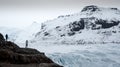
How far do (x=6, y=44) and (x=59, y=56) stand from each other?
225ft

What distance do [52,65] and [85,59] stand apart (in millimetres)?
74150

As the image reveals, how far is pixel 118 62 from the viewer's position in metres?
91.4

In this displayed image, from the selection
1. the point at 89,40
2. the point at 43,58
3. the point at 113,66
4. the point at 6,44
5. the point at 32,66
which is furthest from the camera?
the point at 89,40

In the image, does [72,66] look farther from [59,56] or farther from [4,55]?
[4,55]

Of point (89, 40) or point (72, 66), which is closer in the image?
point (72, 66)

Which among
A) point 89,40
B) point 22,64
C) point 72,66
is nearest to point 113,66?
point 72,66

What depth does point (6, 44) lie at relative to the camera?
101 feet

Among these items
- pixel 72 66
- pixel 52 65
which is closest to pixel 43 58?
pixel 52 65

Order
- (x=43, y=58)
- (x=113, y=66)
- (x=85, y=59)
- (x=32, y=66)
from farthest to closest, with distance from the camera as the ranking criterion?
(x=85, y=59) < (x=113, y=66) < (x=43, y=58) < (x=32, y=66)

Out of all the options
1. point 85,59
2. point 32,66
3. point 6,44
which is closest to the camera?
point 32,66

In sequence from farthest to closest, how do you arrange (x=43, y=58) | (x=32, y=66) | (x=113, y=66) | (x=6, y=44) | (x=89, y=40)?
(x=89, y=40) < (x=113, y=66) < (x=6, y=44) < (x=43, y=58) < (x=32, y=66)

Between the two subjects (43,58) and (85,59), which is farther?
(85,59)

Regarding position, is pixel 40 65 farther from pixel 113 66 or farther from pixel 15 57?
pixel 113 66

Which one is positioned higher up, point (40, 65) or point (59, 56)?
point (40, 65)
